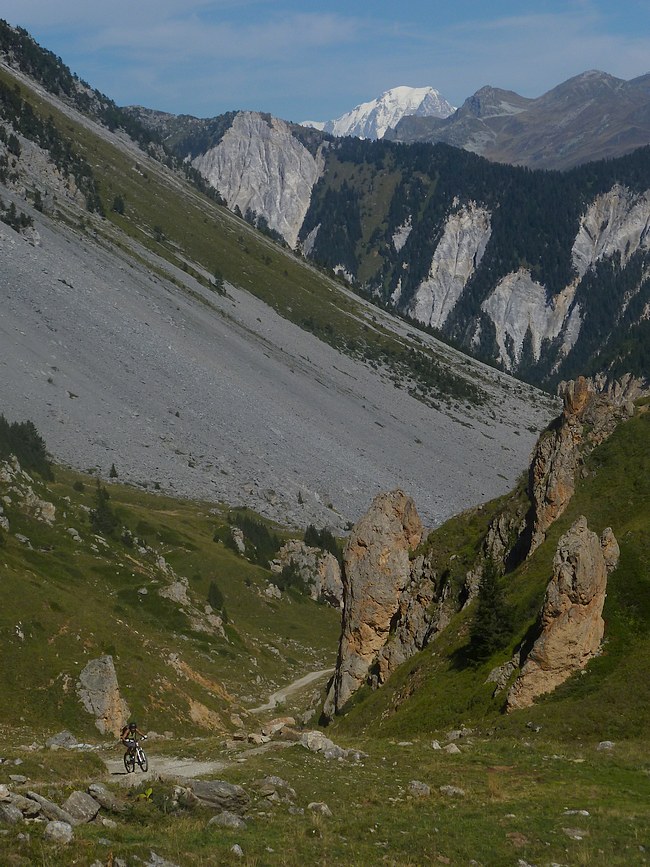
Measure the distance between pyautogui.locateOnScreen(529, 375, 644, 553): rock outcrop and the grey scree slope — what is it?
8409 cm

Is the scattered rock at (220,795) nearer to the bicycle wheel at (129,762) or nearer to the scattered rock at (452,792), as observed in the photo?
the bicycle wheel at (129,762)

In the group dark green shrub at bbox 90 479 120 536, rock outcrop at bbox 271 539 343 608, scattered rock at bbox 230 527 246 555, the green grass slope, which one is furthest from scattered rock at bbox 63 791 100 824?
rock outcrop at bbox 271 539 343 608

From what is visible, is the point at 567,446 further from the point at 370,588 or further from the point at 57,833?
the point at 57,833

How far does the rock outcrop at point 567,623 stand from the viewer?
38000 millimetres

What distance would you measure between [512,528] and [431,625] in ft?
25.5

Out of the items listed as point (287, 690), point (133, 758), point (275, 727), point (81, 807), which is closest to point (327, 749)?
point (133, 758)

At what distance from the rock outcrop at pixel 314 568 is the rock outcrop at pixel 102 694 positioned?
64.4m

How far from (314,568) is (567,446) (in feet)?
229

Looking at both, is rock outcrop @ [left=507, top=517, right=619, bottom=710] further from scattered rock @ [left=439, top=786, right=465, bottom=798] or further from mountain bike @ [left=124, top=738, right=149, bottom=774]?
mountain bike @ [left=124, top=738, right=149, bottom=774]

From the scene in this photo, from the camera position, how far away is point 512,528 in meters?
57.1

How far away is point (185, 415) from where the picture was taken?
158375 mm

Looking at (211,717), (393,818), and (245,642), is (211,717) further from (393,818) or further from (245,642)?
(393,818)

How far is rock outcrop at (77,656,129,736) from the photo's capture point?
50.7 meters

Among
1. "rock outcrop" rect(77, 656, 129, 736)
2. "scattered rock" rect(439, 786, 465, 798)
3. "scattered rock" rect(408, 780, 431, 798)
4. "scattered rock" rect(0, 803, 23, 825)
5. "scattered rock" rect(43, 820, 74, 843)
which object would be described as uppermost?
"scattered rock" rect(439, 786, 465, 798)
